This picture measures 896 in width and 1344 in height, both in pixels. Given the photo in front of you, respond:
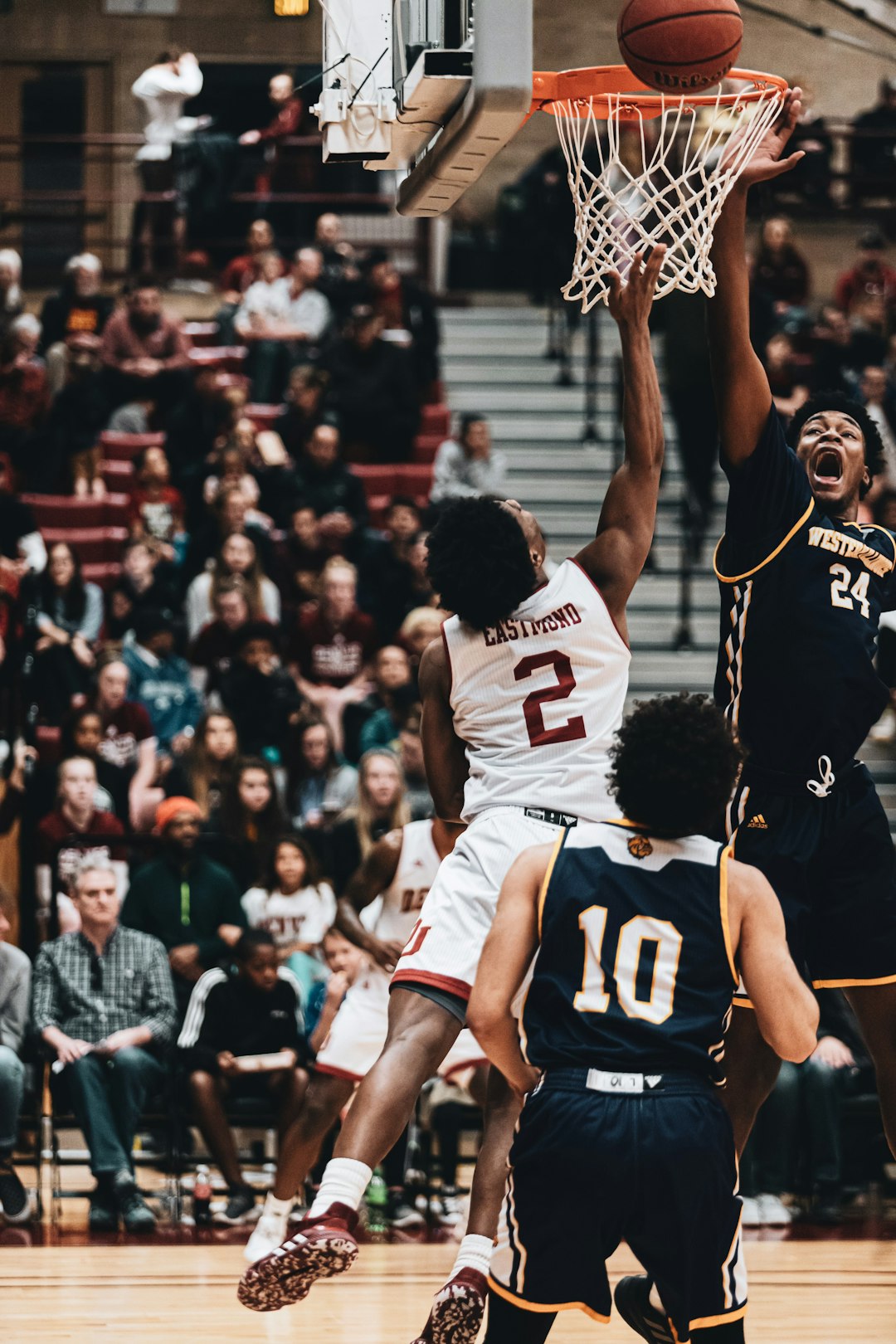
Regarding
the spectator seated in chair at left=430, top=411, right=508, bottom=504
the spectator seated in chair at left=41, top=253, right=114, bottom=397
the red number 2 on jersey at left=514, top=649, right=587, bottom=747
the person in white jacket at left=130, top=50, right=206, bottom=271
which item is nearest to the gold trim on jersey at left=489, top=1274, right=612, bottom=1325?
the red number 2 on jersey at left=514, top=649, right=587, bottom=747

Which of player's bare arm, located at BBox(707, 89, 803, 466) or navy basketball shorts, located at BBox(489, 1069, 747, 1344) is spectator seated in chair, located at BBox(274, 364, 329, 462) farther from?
navy basketball shorts, located at BBox(489, 1069, 747, 1344)

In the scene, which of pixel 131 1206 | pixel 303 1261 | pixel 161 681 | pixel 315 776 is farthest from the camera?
pixel 161 681

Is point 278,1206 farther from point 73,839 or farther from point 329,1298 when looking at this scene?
point 73,839

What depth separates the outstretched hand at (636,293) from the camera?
191 inches

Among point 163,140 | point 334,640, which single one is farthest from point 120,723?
point 163,140

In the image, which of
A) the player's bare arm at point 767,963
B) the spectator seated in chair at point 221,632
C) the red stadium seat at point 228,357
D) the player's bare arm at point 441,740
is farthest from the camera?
the red stadium seat at point 228,357

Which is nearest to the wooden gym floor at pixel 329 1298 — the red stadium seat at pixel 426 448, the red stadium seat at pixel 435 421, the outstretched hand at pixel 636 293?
the outstretched hand at pixel 636 293

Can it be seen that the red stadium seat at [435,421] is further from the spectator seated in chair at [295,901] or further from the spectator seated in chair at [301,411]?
the spectator seated in chair at [295,901]

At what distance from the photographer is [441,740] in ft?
16.9

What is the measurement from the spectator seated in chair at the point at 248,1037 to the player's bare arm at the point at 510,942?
4.18 m

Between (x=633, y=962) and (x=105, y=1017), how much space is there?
4.67 m

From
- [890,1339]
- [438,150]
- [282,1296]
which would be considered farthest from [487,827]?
[890,1339]

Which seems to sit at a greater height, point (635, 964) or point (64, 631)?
point (635, 964)

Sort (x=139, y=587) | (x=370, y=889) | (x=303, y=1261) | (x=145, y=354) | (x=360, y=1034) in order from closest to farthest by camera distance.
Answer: (x=303, y=1261) < (x=360, y=1034) < (x=370, y=889) < (x=139, y=587) < (x=145, y=354)
